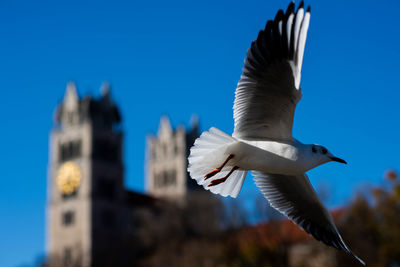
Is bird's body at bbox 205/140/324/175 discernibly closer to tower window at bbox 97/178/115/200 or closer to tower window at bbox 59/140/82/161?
tower window at bbox 97/178/115/200

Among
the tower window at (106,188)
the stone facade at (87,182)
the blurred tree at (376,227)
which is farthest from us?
the tower window at (106,188)

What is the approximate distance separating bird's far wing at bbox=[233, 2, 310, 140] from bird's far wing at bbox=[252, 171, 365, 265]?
119 centimetres

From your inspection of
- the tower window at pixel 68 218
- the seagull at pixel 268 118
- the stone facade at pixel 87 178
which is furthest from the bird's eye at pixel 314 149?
the tower window at pixel 68 218

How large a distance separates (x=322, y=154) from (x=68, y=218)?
2628 inches

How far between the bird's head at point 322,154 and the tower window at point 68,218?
65.8 meters

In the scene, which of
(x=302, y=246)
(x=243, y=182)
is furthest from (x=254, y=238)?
(x=243, y=182)

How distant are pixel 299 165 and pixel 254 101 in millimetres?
734

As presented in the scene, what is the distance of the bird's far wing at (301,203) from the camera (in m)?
7.09

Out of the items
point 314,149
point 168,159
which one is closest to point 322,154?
point 314,149

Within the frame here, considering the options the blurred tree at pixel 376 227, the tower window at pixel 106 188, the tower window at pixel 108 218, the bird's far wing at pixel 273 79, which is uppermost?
the tower window at pixel 106 188

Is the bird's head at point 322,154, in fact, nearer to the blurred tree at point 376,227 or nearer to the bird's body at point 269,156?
the bird's body at point 269,156

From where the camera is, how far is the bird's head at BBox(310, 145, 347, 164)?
5.92 meters

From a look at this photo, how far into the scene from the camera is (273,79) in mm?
5859

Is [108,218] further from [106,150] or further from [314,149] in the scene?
[314,149]
